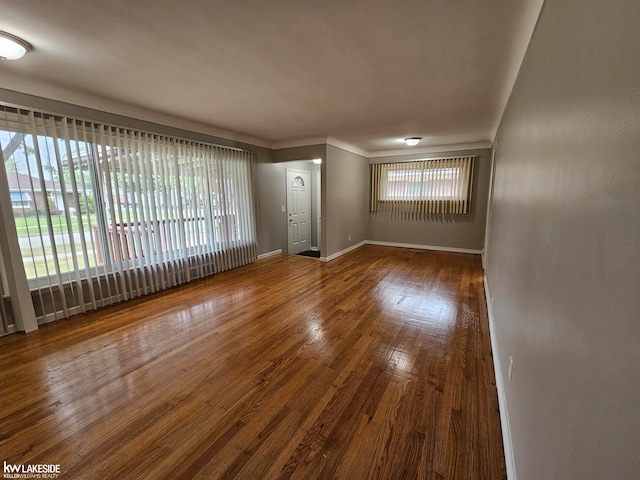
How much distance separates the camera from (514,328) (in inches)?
63.5

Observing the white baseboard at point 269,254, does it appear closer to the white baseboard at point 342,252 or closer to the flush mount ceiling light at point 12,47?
the white baseboard at point 342,252

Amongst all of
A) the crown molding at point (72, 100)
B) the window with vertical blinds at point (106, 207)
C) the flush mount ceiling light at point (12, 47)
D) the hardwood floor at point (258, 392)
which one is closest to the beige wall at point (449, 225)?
the hardwood floor at point (258, 392)

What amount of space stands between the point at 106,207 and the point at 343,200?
4.17 metres

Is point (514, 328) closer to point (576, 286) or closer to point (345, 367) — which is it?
point (576, 286)

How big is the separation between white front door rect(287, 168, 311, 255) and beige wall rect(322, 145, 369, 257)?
3.87ft

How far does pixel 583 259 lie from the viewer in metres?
0.77

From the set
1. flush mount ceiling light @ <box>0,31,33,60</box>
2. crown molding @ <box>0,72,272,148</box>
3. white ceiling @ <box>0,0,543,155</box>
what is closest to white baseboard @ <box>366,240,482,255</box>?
white ceiling @ <box>0,0,543,155</box>

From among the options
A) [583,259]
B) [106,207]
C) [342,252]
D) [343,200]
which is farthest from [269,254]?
[583,259]

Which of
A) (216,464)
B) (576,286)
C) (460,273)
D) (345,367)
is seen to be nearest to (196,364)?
(216,464)

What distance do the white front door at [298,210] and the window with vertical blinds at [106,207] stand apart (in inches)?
71.6

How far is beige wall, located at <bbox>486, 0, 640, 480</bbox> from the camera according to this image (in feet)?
1.78

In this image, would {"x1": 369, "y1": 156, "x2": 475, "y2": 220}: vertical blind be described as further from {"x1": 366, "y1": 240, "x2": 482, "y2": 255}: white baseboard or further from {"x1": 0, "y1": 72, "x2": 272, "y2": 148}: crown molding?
{"x1": 0, "y1": 72, "x2": 272, "y2": 148}: crown molding

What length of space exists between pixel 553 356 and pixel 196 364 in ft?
7.63

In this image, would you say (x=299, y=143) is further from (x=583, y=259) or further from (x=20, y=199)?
(x=583, y=259)
